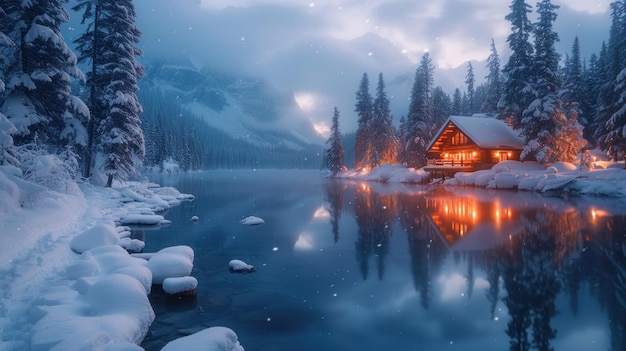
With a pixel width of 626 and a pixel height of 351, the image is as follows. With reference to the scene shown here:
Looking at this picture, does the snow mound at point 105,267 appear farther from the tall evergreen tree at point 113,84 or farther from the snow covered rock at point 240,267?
the tall evergreen tree at point 113,84

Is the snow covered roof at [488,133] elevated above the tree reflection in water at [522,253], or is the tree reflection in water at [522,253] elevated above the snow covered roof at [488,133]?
the snow covered roof at [488,133]

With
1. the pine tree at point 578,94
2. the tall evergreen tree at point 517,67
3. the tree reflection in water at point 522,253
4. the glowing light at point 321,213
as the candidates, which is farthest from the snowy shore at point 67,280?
the pine tree at point 578,94

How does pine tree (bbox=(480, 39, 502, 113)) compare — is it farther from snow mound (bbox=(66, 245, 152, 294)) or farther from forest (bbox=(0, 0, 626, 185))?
snow mound (bbox=(66, 245, 152, 294))

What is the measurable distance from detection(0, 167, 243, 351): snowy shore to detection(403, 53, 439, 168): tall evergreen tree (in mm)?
47115

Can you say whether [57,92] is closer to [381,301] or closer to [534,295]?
[381,301]

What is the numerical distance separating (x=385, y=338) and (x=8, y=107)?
19698mm

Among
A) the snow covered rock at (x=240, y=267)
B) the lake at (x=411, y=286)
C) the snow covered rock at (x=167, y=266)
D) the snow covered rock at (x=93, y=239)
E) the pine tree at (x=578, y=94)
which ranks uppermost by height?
the pine tree at (x=578, y=94)

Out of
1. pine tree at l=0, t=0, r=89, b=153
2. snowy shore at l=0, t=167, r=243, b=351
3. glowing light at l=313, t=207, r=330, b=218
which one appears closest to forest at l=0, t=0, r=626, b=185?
pine tree at l=0, t=0, r=89, b=153

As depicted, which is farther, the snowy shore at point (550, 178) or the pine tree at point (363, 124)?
the pine tree at point (363, 124)

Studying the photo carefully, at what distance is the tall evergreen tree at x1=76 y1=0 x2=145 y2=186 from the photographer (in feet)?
84.5

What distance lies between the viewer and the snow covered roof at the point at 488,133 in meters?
40.7

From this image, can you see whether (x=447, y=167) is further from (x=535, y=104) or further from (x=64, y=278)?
(x=64, y=278)

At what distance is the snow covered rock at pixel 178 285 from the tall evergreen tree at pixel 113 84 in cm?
2102

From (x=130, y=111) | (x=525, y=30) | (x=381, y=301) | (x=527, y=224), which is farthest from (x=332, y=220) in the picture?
→ (x=525, y=30)
